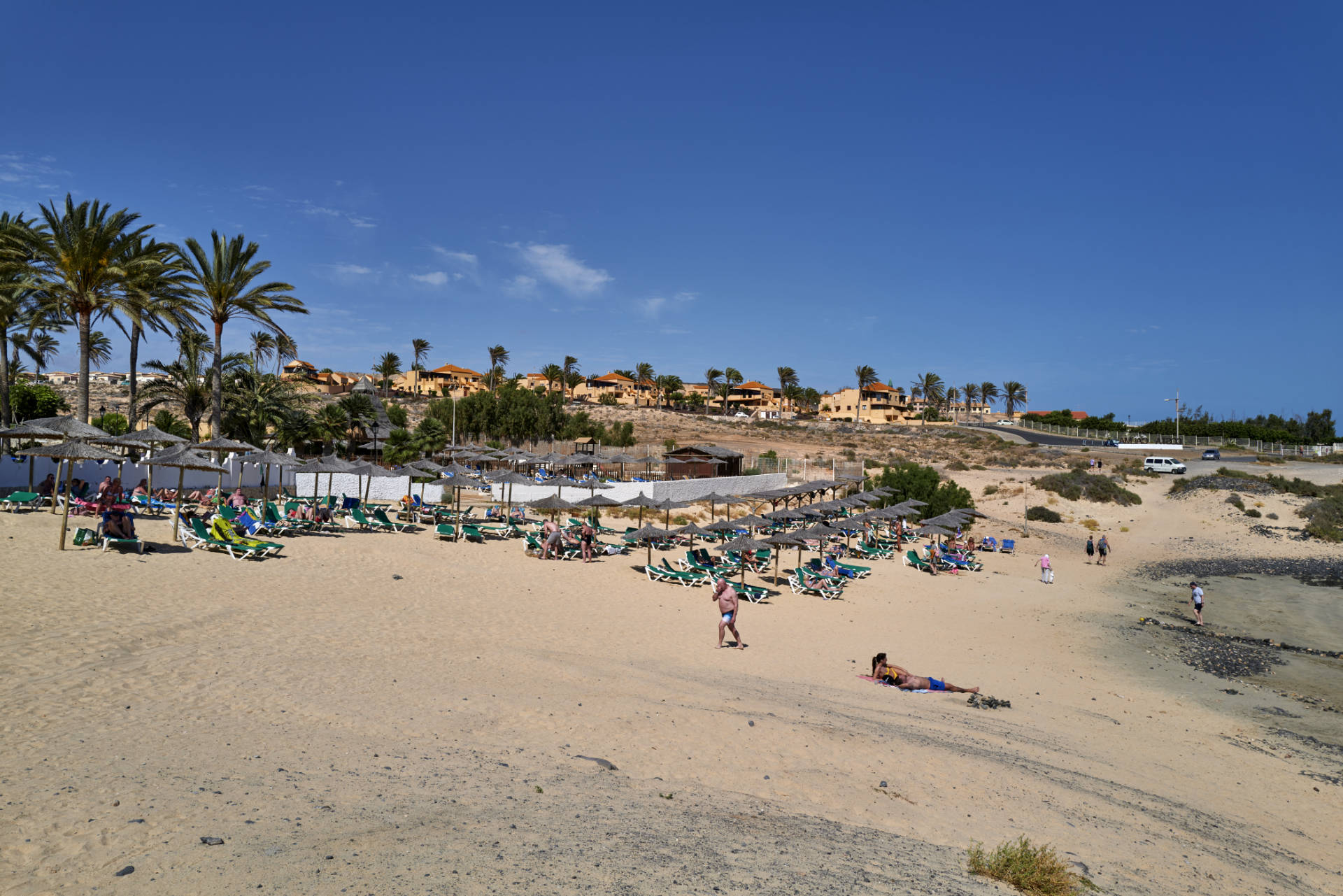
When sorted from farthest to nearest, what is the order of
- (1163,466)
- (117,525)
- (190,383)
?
(1163,466)
(190,383)
(117,525)

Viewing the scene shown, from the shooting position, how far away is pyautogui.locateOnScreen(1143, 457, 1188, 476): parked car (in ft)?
177

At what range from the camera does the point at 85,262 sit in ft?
72.0

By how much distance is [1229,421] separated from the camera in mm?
92312

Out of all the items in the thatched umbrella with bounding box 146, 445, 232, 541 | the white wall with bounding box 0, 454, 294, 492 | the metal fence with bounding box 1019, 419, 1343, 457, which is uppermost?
the metal fence with bounding box 1019, 419, 1343, 457

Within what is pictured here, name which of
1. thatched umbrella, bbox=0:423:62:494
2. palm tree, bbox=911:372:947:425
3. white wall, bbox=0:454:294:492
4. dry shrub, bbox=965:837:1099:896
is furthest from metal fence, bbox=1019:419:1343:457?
thatched umbrella, bbox=0:423:62:494

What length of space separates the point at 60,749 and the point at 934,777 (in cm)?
779

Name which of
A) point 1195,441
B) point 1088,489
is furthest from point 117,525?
point 1195,441

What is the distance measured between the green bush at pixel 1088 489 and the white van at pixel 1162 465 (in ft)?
32.9

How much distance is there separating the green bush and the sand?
3270cm

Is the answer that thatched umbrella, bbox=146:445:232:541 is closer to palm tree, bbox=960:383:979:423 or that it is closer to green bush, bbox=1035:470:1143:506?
green bush, bbox=1035:470:1143:506

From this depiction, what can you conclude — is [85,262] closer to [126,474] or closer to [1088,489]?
[126,474]

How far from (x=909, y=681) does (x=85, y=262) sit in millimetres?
26099

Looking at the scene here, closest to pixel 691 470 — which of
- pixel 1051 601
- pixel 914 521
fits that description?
pixel 914 521

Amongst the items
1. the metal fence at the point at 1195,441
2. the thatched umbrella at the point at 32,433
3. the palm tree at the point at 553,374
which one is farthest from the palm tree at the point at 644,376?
the thatched umbrella at the point at 32,433
